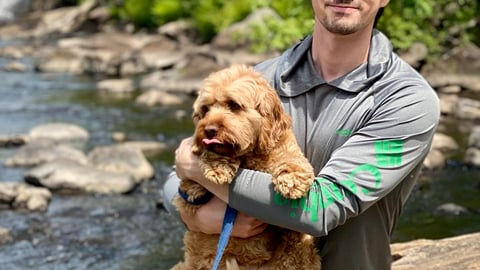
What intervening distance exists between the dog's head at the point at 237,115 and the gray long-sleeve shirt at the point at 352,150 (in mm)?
167

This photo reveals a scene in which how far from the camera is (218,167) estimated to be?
11.0ft

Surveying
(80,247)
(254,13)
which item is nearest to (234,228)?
(80,247)

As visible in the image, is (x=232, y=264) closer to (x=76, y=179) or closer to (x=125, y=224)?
(x=125, y=224)

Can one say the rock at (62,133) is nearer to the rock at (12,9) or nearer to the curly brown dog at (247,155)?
the curly brown dog at (247,155)

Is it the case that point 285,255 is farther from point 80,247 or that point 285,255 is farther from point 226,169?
point 80,247

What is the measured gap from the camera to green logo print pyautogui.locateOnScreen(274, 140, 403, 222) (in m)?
3.24

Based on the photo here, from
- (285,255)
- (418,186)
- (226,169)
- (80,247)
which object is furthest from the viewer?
(418,186)

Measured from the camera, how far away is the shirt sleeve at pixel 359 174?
3254 mm

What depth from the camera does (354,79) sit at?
144 inches

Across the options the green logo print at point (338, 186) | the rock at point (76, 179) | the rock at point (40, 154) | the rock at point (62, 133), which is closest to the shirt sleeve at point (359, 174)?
the green logo print at point (338, 186)

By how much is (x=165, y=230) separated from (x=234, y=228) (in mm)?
6975

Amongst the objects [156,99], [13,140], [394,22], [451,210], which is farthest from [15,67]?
[451,210]

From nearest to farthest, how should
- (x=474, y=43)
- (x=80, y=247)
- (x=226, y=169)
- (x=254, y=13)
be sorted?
(x=226, y=169)
(x=80, y=247)
(x=474, y=43)
(x=254, y=13)

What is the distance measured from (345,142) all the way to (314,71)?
459 mm
